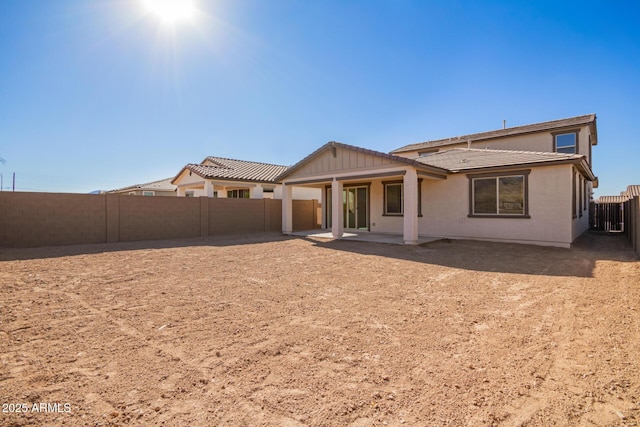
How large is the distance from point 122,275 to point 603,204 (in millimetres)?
23769

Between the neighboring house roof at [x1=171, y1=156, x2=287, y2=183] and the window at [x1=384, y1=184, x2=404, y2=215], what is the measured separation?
25.0 ft

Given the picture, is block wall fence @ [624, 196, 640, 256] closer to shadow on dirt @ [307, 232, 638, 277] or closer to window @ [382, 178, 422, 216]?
shadow on dirt @ [307, 232, 638, 277]

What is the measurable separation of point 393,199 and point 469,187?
135 inches

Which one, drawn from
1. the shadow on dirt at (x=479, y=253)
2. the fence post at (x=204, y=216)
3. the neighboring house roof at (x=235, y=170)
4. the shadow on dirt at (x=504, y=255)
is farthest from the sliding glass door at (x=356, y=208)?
the fence post at (x=204, y=216)

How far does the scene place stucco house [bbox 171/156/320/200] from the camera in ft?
61.4

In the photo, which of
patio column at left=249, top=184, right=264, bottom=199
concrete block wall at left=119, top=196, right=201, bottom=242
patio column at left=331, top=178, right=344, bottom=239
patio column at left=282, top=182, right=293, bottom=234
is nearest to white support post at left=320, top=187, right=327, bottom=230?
patio column at left=282, top=182, right=293, bottom=234

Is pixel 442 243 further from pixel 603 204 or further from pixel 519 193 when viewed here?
pixel 603 204

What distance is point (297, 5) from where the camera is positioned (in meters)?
9.50

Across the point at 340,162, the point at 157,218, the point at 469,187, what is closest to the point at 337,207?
the point at 340,162

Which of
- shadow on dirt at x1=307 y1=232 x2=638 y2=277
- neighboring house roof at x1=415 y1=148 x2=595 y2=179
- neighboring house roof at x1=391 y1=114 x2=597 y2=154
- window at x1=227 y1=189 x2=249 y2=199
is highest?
neighboring house roof at x1=391 y1=114 x2=597 y2=154

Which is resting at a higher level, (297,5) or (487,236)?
(297,5)

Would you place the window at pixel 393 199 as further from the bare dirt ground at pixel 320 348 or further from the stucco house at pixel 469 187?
the bare dirt ground at pixel 320 348

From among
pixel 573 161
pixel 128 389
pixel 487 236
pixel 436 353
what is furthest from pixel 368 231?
pixel 128 389

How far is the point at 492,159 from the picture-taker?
11.9 metres
